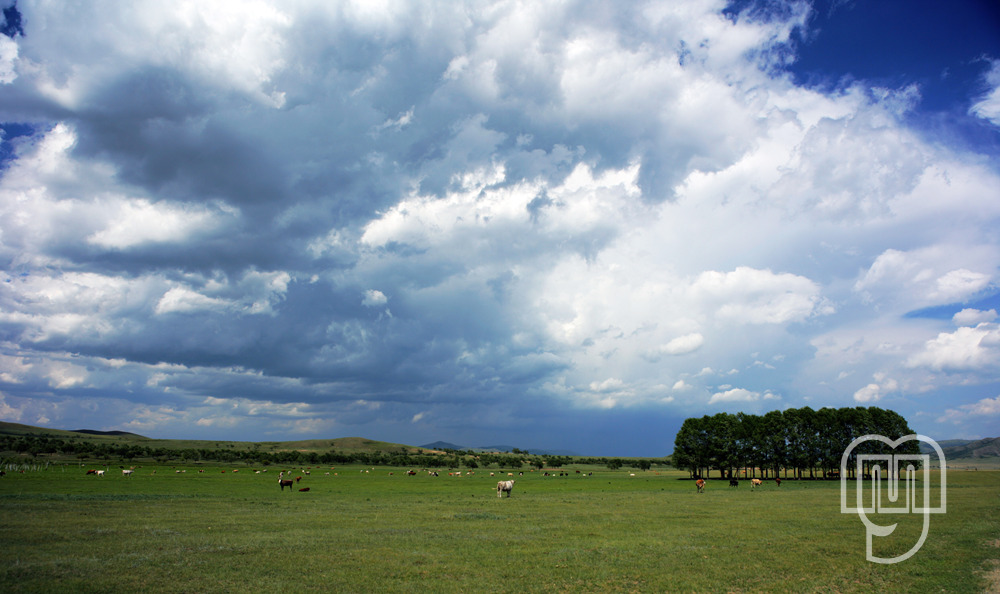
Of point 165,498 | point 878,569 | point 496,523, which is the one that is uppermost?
point 878,569

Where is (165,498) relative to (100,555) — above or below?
below

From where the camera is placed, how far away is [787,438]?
95250 millimetres

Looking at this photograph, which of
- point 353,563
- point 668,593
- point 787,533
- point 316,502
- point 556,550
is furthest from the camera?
point 316,502

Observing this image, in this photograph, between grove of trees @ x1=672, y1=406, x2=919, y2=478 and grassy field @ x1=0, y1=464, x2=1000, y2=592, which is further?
grove of trees @ x1=672, y1=406, x2=919, y2=478

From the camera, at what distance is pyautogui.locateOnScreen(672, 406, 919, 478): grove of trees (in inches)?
3652

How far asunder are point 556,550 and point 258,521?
1788 cm

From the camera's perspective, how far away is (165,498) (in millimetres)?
40531

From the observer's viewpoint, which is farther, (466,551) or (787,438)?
(787,438)

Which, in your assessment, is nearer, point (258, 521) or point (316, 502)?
point (258, 521)

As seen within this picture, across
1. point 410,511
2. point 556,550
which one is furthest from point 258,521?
point 556,550

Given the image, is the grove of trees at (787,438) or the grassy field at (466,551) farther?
the grove of trees at (787,438)

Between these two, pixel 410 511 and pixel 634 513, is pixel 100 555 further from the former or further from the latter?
pixel 634 513

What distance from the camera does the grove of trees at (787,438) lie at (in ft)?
304

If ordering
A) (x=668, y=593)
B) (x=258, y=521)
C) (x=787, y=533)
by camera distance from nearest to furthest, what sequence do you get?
1. (x=668, y=593)
2. (x=787, y=533)
3. (x=258, y=521)
